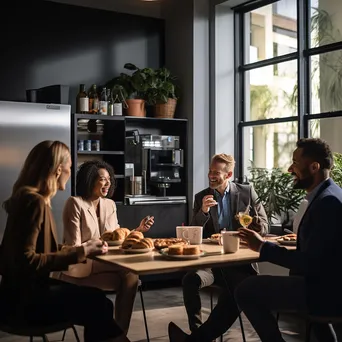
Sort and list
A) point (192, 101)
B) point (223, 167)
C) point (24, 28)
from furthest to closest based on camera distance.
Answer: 1. point (192, 101)
2. point (24, 28)
3. point (223, 167)

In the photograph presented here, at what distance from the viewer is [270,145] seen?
595cm

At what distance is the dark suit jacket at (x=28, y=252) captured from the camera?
246cm

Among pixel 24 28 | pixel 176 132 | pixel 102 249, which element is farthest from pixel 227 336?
pixel 24 28

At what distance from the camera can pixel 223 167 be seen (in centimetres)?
383

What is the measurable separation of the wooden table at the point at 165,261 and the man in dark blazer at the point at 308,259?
0.13 metres

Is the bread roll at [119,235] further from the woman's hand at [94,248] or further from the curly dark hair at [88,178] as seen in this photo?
the woman's hand at [94,248]

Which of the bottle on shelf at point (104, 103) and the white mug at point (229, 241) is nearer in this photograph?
the white mug at point (229, 241)

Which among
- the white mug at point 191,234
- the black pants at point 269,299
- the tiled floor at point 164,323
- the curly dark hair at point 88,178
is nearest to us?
the black pants at point 269,299

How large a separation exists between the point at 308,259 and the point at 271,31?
3.81 metres

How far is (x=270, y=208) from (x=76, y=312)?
9.80 feet

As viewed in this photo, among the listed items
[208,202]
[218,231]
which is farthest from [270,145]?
[208,202]

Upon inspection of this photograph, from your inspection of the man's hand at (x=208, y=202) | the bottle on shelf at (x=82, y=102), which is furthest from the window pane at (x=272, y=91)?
the man's hand at (x=208, y=202)

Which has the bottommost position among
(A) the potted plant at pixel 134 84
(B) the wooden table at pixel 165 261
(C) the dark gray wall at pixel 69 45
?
(B) the wooden table at pixel 165 261

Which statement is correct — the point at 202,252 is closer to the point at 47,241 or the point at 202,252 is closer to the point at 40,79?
the point at 47,241
